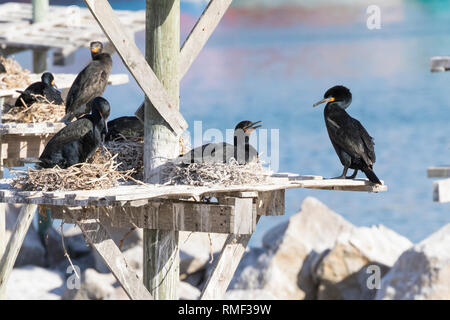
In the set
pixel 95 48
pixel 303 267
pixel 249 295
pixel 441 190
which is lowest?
pixel 249 295

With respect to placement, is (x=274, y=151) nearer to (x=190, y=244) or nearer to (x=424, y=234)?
(x=190, y=244)

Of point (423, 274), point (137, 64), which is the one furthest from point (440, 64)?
point (137, 64)

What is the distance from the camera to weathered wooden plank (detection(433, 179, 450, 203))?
26.0 ft

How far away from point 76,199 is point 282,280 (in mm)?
6813

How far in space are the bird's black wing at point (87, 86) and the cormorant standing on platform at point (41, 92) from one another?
14.9 inches

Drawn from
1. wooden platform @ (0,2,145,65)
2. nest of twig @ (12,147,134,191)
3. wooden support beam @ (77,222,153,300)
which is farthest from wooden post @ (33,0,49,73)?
wooden support beam @ (77,222,153,300)

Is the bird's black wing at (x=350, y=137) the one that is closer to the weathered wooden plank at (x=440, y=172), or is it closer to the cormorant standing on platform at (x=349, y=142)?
the cormorant standing on platform at (x=349, y=142)

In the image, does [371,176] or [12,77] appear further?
[12,77]

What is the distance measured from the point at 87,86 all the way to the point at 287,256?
190 inches

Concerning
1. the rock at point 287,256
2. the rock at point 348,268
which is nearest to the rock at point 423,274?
the rock at point 348,268

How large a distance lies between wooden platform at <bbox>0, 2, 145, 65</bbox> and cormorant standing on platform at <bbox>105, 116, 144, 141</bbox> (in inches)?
197

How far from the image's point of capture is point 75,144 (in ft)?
22.3

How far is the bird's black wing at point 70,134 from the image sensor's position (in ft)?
22.4

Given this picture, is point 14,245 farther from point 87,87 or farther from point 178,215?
point 178,215
